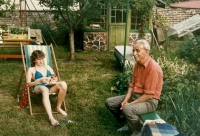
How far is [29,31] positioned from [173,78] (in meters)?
6.92

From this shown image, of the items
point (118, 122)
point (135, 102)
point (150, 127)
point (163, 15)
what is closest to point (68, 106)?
point (118, 122)

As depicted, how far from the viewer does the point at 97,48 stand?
13.4 metres

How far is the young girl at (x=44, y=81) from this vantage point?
18.3 ft

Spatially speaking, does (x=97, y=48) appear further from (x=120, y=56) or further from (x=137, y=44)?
(x=137, y=44)

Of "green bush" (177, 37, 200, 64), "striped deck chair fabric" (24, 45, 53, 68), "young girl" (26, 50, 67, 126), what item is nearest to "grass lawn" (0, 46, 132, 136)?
"young girl" (26, 50, 67, 126)

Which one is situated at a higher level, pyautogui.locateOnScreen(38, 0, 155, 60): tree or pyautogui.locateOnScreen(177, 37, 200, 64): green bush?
pyautogui.locateOnScreen(38, 0, 155, 60): tree

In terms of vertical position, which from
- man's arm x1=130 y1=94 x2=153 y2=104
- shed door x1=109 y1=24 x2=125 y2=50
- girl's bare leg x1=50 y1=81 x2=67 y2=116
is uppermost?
shed door x1=109 y1=24 x2=125 y2=50

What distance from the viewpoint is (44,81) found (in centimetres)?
582

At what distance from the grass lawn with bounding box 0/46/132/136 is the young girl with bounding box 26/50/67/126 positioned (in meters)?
0.22

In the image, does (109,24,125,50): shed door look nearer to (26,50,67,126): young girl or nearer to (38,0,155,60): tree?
(38,0,155,60): tree

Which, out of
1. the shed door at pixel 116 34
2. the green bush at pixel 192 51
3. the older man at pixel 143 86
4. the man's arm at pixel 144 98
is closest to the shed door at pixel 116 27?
the shed door at pixel 116 34

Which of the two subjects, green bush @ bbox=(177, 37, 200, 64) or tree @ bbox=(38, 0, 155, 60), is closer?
green bush @ bbox=(177, 37, 200, 64)

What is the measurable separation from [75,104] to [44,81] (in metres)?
0.85

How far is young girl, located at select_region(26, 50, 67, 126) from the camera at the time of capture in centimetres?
557
